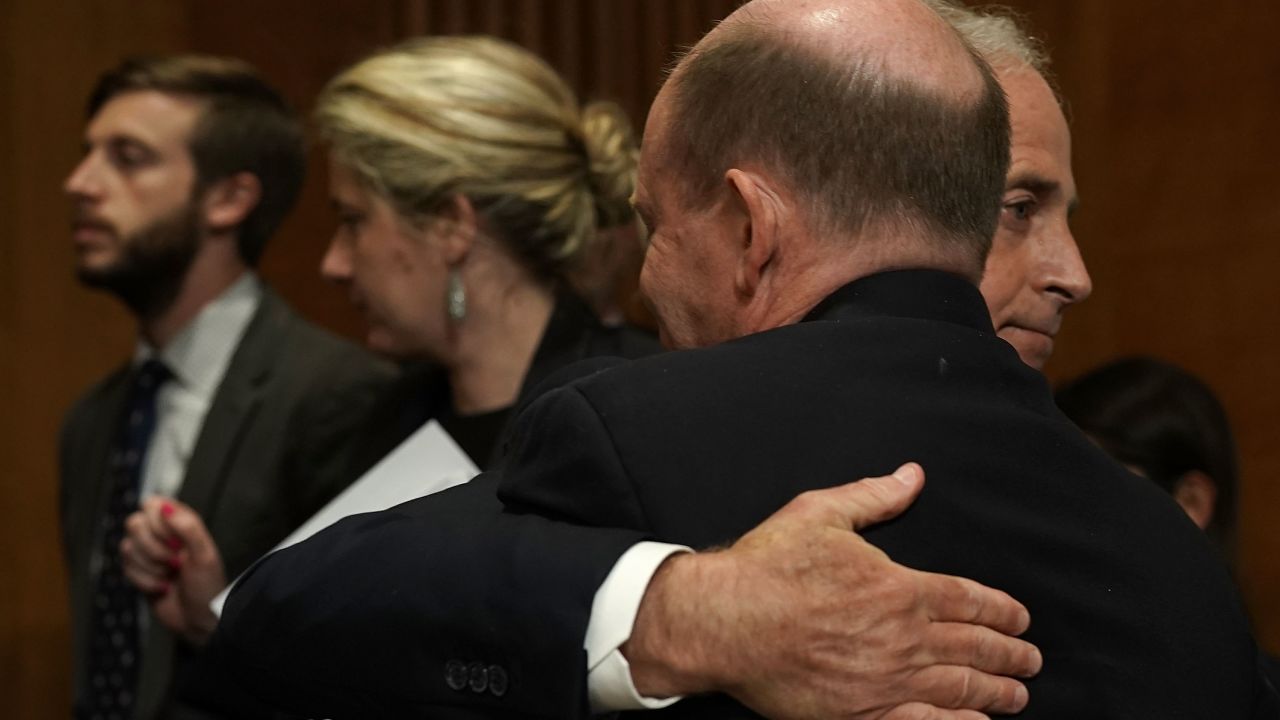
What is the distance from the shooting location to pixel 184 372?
3604 millimetres

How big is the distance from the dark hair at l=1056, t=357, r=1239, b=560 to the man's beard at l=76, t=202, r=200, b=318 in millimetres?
1943

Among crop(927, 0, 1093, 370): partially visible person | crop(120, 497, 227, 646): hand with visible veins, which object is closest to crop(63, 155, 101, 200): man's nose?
crop(120, 497, 227, 646): hand with visible veins

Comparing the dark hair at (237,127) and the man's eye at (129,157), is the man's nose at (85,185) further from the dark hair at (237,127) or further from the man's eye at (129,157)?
the dark hair at (237,127)

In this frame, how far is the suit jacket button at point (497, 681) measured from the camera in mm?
1229

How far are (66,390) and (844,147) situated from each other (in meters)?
3.85

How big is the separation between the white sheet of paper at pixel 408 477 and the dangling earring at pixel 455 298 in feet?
1.37

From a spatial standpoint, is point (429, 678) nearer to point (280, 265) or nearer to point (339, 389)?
point (339, 389)

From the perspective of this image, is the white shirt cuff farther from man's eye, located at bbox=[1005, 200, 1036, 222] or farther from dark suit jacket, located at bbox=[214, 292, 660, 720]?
man's eye, located at bbox=[1005, 200, 1036, 222]

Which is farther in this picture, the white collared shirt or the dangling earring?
the white collared shirt

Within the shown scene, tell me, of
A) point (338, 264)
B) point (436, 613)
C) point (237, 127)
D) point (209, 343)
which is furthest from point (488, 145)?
point (436, 613)

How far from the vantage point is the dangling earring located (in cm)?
282

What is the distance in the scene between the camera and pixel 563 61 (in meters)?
4.39

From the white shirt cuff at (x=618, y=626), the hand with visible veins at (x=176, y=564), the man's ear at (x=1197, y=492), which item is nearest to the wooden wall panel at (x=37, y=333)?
the hand with visible veins at (x=176, y=564)

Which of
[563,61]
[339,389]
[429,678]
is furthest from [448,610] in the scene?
[563,61]
